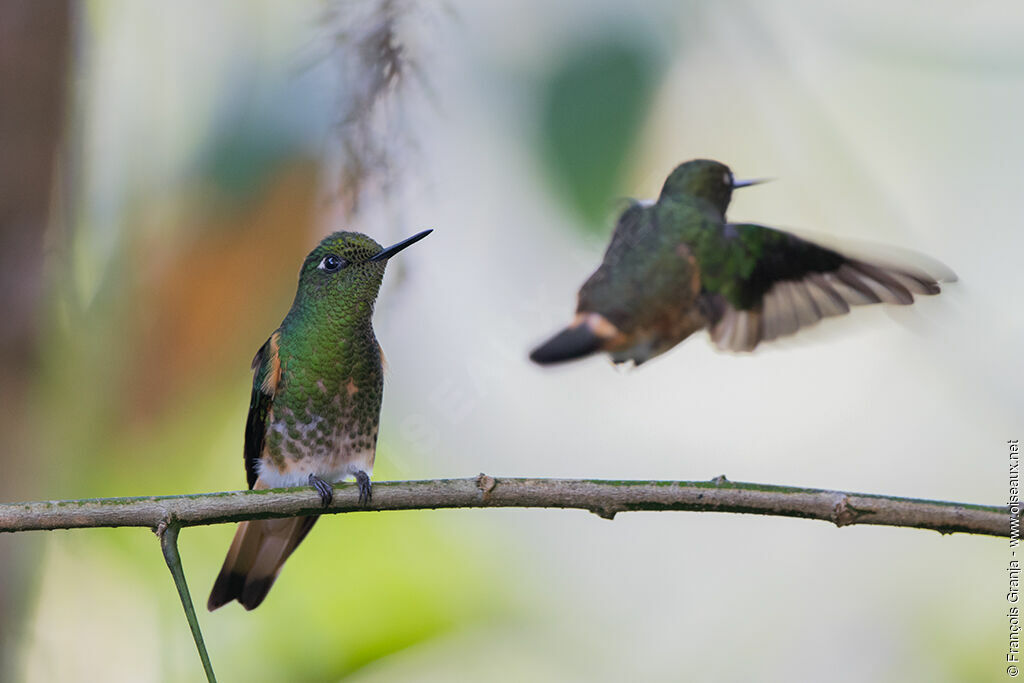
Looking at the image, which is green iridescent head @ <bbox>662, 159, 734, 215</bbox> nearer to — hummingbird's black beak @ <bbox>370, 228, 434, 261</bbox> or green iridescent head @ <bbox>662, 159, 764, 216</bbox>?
green iridescent head @ <bbox>662, 159, 764, 216</bbox>

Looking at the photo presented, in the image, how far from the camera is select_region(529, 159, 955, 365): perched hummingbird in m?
0.57

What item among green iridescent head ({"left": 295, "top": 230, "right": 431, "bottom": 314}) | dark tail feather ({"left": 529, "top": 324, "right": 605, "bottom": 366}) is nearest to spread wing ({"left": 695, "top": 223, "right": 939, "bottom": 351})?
dark tail feather ({"left": 529, "top": 324, "right": 605, "bottom": 366})

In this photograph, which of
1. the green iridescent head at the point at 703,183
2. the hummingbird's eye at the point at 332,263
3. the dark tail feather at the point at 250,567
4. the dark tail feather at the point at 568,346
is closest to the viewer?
the dark tail feather at the point at 568,346

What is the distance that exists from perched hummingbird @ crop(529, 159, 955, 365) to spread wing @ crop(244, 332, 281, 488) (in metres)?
0.34

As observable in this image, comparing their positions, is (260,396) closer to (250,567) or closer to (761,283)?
(250,567)

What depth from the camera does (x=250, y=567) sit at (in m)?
0.82

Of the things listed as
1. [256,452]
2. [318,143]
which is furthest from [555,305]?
[318,143]

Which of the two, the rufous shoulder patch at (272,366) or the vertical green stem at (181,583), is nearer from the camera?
the vertical green stem at (181,583)

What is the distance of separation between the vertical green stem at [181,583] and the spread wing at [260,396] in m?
0.22

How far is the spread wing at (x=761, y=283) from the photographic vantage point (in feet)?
1.90

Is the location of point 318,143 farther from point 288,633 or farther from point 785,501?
point 288,633

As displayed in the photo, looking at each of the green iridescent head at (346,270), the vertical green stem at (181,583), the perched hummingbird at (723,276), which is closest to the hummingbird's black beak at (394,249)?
the green iridescent head at (346,270)

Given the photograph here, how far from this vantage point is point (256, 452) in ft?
2.86

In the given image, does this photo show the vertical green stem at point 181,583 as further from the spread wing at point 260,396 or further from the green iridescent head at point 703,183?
the green iridescent head at point 703,183
